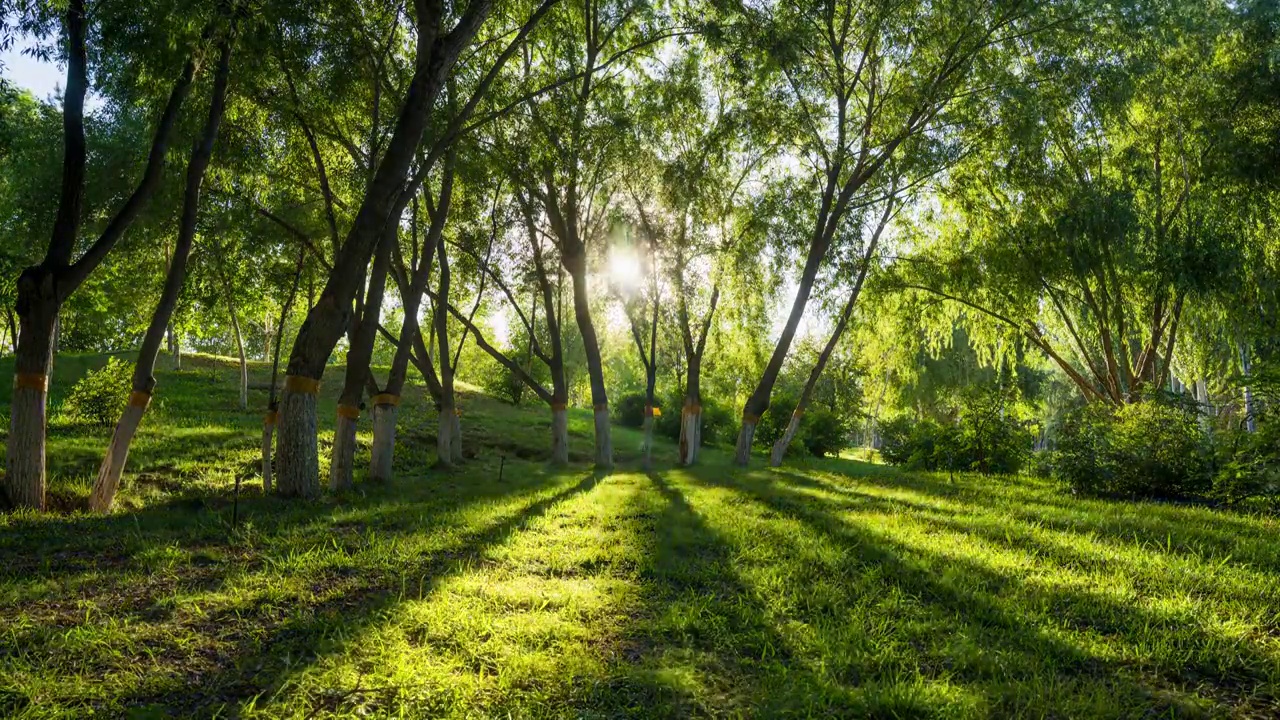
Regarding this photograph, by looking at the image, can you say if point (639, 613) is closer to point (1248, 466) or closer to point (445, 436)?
point (1248, 466)

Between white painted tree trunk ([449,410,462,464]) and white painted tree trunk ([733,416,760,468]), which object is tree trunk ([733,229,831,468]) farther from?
white painted tree trunk ([449,410,462,464])

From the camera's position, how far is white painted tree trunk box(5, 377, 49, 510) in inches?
333

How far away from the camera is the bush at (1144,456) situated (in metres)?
10.3

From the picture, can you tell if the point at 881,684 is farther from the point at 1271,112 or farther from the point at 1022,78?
the point at 1271,112

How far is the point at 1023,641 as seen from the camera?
3.82 metres

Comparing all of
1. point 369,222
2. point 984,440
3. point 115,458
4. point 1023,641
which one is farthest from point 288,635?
point 984,440

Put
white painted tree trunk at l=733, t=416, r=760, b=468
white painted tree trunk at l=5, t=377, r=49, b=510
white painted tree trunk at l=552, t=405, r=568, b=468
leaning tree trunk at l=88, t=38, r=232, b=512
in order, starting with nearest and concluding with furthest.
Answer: white painted tree trunk at l=5, t=377, r=49, b=510 < leaning tree trunk at l=88, t=38, r=232, b=512 < white painted tree trunk at l=733, t=416, r=760, b=468 < white painted tree trunk at l=552, t=405, r=568, b=468

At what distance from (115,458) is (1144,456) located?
17100 millimetres

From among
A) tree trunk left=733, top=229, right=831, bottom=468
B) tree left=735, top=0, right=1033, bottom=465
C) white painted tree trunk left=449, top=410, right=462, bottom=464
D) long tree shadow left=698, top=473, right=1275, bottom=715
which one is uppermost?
tree left=735, top=0, right=1033, bottom=465

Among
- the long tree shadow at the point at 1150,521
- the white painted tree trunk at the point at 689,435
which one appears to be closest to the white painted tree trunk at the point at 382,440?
the long tree shadow at the point at 1150,521

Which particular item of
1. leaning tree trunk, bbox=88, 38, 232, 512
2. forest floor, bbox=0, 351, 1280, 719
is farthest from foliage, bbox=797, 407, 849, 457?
leaning tree trunk, bbox=88, 38, 232, 512

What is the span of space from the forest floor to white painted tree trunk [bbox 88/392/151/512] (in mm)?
2806

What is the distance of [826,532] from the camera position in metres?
7.08

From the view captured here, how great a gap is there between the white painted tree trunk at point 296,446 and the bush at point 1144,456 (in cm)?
1284
